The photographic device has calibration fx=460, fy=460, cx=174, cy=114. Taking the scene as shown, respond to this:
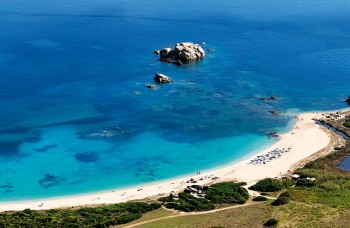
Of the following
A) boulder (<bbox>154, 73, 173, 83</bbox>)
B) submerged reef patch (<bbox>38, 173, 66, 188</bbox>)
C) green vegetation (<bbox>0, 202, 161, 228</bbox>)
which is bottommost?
submerged reef patch (<bbox>38, 173, 66, 188</bbox>)

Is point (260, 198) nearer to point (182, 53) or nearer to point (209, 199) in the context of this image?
point (209, 199)

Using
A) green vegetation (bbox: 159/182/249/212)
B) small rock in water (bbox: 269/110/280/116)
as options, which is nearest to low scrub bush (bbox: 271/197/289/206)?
green vegetation (bbox: 159/182/249/212)

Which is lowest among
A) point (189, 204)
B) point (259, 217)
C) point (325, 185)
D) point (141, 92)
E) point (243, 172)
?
point (243, 172)

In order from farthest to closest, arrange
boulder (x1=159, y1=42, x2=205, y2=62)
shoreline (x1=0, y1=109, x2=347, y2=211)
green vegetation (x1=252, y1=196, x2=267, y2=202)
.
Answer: boulder (x1=159, y1=42, x2=205, y2=62)
shoreline (x1=0, y1=109, x2=347, y2=211)
green vegetation (x1=252, y1=196, x2=267, y2=202)

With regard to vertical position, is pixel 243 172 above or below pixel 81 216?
below

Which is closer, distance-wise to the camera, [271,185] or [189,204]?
[189,204]

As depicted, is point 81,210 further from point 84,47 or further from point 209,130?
point 84,47

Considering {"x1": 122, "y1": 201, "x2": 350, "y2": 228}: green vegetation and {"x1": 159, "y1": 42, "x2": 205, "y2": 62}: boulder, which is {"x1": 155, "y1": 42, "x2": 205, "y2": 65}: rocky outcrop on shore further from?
{"x1": 122, "y1": 201, "x2": 350, "y2": 228}: green vegetation

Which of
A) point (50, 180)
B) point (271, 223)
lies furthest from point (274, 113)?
point (50, 180)
